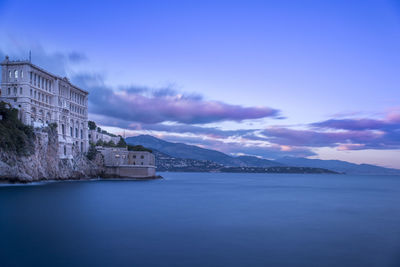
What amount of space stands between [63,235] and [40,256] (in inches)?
160

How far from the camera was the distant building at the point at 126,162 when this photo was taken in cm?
8059

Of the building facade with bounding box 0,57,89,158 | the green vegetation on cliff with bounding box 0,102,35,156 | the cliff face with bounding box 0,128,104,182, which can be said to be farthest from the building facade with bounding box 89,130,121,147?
the green vegetation on cliff with bounding box 0,102,35,156

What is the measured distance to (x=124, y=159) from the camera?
274 ft

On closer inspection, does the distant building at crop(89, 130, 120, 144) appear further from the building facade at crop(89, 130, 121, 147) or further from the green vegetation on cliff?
the green vegetation on cliff

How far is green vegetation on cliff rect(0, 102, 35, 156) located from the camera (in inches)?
1844

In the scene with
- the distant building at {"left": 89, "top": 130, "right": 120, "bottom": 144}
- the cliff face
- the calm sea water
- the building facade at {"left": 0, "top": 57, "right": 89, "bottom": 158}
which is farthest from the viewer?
the distant building at {"left": 89, "top": 130, "right": 120, "bottom": 144}

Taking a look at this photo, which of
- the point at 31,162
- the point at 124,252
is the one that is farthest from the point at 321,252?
the point at 31,162

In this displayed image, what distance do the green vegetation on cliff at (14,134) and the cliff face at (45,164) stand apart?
873 mm

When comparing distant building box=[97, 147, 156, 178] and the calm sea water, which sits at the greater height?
distant building box=[97, 147, 156, 178]

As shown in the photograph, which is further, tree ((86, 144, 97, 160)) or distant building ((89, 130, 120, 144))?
distant building ((89, 130, 120, 144))

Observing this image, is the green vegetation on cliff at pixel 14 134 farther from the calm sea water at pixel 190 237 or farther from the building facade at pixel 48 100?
the calm sea water at pixel 190 237

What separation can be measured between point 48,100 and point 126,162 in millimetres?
24271

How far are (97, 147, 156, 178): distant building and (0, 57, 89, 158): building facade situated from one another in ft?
19.3

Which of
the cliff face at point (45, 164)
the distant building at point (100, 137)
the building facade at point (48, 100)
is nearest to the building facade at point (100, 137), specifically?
the distant building at point (100, 137)
